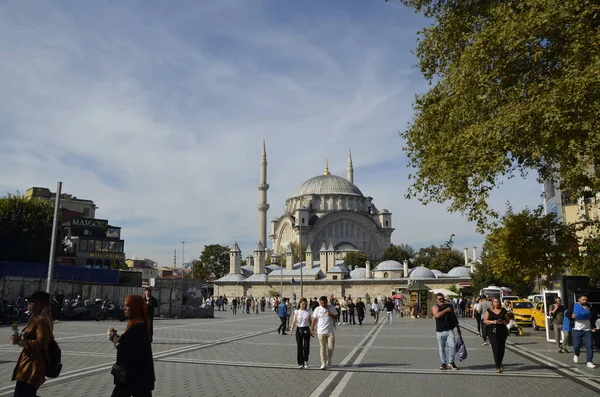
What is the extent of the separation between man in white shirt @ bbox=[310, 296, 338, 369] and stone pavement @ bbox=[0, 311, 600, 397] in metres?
0.27

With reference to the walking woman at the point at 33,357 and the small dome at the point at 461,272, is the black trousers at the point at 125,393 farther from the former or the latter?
the small dome at the point at 461,272

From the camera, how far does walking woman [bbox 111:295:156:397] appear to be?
468cm

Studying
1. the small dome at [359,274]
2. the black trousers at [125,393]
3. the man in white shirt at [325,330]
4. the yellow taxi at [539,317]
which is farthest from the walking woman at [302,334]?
the small dome at [359,274]

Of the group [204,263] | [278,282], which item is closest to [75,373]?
[278,282]

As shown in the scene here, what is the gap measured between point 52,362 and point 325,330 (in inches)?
237

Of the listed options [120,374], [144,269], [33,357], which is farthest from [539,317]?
[144,269]

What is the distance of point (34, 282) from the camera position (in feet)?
84.0

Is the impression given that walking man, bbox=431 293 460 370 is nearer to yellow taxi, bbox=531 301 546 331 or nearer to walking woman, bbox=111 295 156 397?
walking woman, bbox=111 295 156 397

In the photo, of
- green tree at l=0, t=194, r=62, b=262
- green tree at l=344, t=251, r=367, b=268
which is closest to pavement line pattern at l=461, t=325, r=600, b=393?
green tree at l=0, t=194, r=62, b=262

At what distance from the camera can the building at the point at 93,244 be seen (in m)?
65.4

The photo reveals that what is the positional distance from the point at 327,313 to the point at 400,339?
7.38 m

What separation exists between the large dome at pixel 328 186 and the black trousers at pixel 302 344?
3944 inches

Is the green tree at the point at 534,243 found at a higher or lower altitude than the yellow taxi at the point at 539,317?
higher

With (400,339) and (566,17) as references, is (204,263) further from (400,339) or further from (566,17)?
(566,17)
